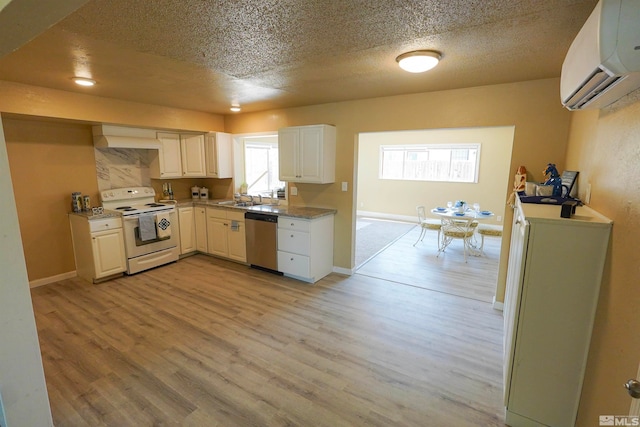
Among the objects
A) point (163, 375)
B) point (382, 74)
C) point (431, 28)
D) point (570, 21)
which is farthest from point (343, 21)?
point (163, 375)

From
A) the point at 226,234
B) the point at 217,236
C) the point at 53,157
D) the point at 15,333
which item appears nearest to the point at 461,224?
the point at 226,234

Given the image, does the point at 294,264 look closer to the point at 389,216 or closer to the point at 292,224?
the point at 292,224

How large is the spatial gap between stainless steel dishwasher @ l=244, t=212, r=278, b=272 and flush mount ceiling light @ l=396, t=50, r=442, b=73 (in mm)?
2499

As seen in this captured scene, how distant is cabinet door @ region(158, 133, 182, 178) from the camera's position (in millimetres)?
4703

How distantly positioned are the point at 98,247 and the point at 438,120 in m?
4.52

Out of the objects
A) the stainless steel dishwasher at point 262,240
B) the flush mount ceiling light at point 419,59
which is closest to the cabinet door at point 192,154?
the stainless steel dishwasher at point 262,240

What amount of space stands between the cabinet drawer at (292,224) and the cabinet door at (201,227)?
165 centimetres

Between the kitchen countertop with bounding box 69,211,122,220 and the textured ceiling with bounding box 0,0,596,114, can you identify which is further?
the kitchen countertop with bounding box 69,211,122,220

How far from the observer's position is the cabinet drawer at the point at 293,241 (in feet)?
12.7

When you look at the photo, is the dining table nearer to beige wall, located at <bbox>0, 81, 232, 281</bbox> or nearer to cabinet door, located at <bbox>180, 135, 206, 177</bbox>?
cabinet door, located at <bbox>180, 135, 206, 177</bbox>

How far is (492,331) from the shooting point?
9.31ft

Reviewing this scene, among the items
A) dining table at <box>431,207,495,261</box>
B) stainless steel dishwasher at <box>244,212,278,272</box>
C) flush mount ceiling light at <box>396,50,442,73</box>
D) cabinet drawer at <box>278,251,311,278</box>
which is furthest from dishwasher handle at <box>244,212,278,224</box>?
dining table at <box>431,207,495,261</box>

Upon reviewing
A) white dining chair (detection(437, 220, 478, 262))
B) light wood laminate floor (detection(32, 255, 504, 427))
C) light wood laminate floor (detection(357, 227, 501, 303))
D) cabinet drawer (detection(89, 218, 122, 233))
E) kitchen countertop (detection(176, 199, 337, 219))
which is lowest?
light wood laminate floor (detection(32, 255, 504, 427))

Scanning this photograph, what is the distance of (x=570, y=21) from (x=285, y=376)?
2.95 meters
